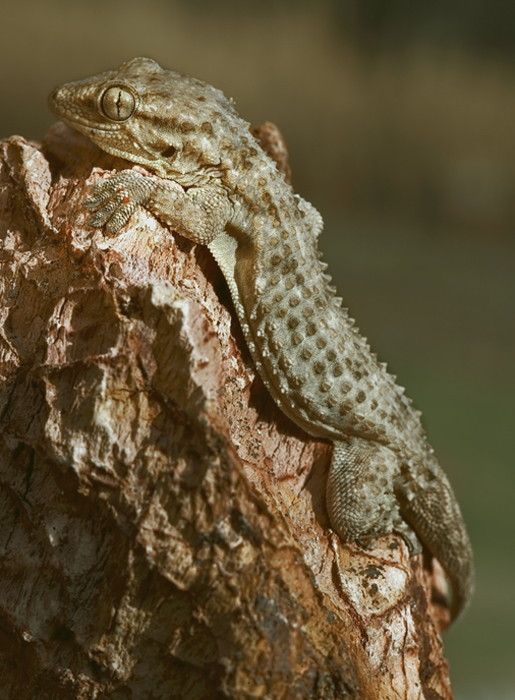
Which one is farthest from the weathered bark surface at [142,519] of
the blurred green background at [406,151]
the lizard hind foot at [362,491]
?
the blurred green background at [406,151]

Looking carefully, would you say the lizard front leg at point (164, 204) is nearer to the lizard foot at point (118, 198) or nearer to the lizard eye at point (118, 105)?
the lizard foot at point (118, 198)

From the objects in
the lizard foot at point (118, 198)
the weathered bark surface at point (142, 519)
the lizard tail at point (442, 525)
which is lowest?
the weathered bark surface at point (142, 519)

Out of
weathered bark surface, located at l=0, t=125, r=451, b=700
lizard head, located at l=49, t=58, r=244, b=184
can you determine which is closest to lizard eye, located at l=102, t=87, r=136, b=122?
lizard head, located at l=49, t=58, r=244, b=184

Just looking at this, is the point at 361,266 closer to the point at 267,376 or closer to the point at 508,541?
the point at 508,541

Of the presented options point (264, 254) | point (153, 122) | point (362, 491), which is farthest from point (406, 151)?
point (362, 491)

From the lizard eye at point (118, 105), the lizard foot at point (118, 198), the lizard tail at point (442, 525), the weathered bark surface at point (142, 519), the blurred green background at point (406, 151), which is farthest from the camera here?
→ the blurred green background at point (406, 151)

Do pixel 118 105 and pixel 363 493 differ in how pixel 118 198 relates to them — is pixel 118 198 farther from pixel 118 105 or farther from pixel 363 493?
pixel 363 493

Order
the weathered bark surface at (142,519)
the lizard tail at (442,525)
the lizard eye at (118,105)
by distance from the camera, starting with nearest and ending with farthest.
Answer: the weathered bark surface at (142,519)
the lizard eye at (118,105)
the lizard tail at (442,525)
